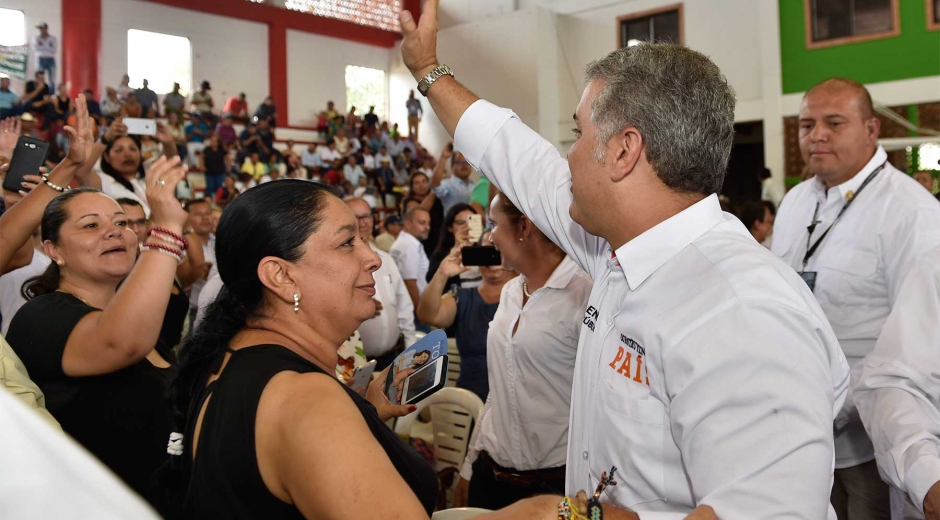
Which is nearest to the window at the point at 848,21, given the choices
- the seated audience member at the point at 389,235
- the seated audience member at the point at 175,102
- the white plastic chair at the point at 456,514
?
the seated audience member at the point at 389,235

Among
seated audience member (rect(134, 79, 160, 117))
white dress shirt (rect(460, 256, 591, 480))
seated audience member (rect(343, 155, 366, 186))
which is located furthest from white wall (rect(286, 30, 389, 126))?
white dress shirt (rect(460, 256, 591, 480))

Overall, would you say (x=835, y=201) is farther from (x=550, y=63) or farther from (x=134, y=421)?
(x=550, y=63)

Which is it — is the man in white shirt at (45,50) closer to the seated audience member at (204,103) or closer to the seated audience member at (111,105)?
the seated audience member at (111,105)

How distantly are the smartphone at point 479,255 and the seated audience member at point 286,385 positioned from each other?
1.64m

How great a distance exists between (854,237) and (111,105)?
45.0ft

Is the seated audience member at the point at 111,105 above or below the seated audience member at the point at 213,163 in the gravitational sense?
above


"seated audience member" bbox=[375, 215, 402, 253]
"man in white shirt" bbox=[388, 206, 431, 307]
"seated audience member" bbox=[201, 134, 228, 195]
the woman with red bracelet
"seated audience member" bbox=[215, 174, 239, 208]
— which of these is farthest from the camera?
"seated audience member" bbox=[201, 134, 228, 195]

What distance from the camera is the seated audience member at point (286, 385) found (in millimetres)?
1145

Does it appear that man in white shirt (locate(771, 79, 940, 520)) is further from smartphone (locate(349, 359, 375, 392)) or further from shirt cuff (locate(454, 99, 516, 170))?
smartphone (locate(349, 359, 375, 392))

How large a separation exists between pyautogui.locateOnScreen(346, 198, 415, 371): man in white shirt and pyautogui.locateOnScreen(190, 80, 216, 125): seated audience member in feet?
36.4

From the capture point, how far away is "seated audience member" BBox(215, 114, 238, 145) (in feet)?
48.0

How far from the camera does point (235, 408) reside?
4.13ft

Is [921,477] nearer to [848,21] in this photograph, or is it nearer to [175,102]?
[848,21]

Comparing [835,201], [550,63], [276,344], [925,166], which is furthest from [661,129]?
[550,63]
